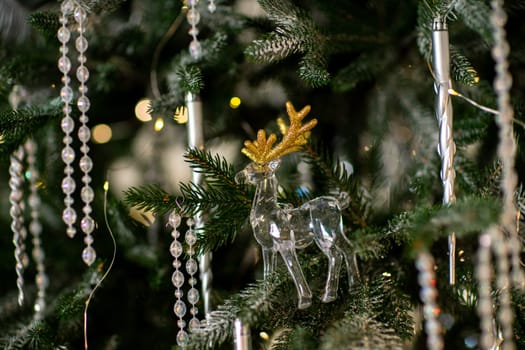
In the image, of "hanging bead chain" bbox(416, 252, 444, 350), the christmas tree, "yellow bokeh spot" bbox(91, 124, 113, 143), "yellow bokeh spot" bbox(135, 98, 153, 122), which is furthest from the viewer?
"yellow bokeh spot" bbox(91, 124, 113, 143)

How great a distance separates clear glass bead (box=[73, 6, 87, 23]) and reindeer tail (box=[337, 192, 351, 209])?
0.37 meters

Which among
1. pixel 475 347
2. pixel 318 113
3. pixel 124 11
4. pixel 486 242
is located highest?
pixel 124 11

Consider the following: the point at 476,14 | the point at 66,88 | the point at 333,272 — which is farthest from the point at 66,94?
the point at 476,14

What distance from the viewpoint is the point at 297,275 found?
625 mm

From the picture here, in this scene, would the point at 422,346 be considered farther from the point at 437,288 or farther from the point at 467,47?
the point at 467,47

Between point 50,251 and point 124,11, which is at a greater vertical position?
point 124,11

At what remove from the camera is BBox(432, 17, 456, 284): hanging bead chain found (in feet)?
2.11

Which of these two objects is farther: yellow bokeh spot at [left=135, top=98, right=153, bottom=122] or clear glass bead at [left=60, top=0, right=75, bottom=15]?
yellow bokeh spot at [left=135, top=98, right=153, bottom=122]

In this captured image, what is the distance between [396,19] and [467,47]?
11 centimetres

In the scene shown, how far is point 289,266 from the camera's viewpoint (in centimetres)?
63

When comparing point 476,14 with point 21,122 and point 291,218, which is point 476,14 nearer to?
point 291,218

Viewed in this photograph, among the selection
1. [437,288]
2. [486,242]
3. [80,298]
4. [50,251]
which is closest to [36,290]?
[50,251]

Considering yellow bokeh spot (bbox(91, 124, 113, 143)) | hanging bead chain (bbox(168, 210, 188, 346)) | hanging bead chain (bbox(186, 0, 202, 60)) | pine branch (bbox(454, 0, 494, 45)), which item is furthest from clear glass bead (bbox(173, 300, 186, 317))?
yellow bokeh spot (bbox(91, 124, 113, 143))

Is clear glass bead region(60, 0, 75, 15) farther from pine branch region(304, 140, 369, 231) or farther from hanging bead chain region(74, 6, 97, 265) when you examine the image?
pine branch region(304, 140, 369, 231)
